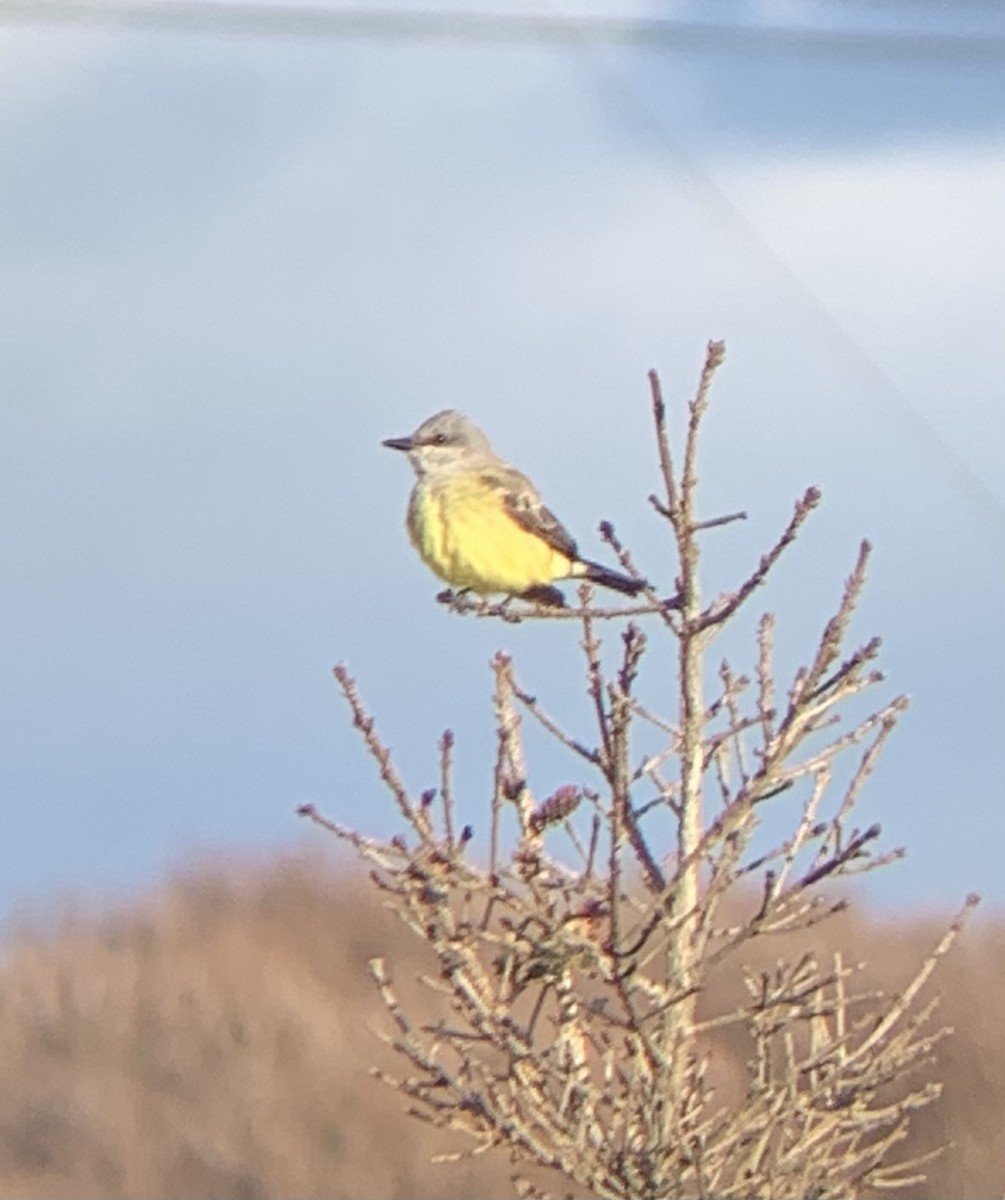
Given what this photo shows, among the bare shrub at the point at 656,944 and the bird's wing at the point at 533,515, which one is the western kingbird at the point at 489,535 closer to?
the bird's wing at the point at 533,515

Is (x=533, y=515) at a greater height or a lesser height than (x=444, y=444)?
lesser

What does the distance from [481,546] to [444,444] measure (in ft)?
0.84

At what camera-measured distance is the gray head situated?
2.84 metres

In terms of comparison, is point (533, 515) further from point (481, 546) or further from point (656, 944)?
point (656, 944)

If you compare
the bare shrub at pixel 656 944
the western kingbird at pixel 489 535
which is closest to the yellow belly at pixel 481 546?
the western kingbird at pixel 489 535

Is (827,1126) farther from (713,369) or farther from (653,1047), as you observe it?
(713,369)

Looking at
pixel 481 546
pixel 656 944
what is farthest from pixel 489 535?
pixel 656 944

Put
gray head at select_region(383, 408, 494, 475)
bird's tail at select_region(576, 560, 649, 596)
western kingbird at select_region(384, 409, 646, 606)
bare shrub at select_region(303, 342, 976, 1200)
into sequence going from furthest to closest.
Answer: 1. gray head at select_region(383, 408, 494, 475)
2. western kingbird at select_region(384, 409, 646, 606)
3. bird's tail at select_region(576, 560, 649, 596)
4. bare shrub at select_region(303, 342, 976, 1200)

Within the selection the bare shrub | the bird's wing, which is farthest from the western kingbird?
the bare shrub

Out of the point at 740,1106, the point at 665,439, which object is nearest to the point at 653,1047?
the point at 740,1106

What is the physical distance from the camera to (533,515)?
8.75ft

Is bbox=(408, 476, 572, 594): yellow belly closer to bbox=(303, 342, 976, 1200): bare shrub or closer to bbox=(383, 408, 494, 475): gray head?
bbox=(383, 408, 494, 475): gray head

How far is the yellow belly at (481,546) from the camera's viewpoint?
2.66 meters

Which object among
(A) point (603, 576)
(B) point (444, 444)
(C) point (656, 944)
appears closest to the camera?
(C) point (656, 944)
